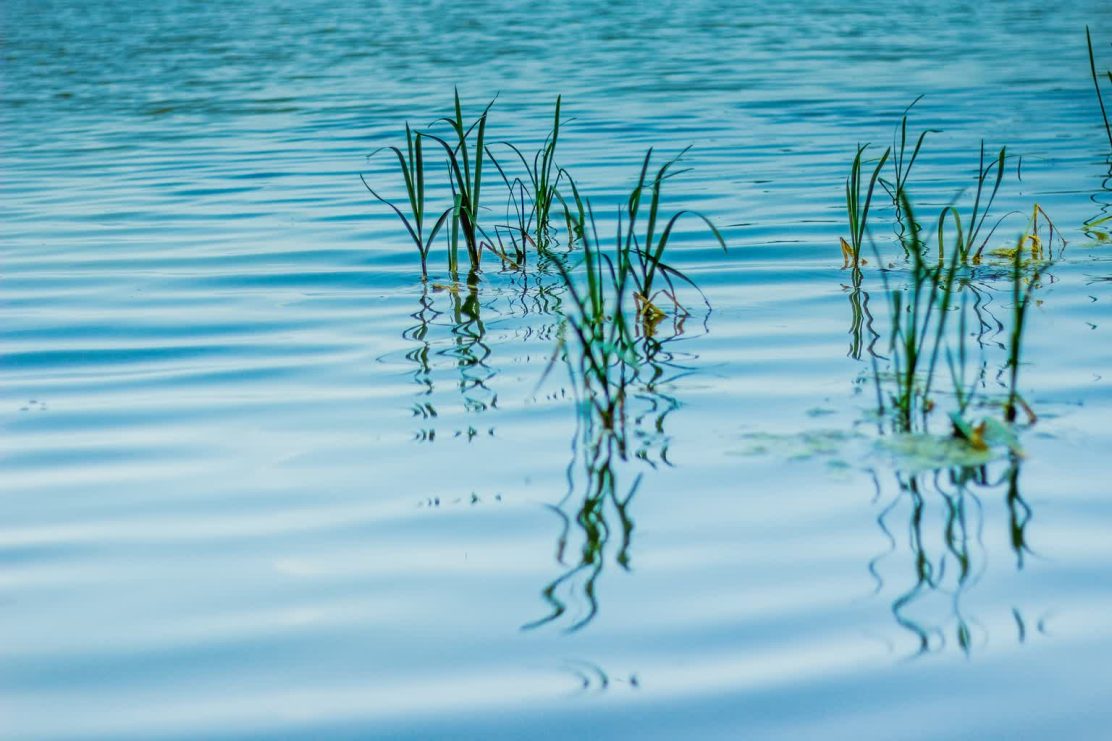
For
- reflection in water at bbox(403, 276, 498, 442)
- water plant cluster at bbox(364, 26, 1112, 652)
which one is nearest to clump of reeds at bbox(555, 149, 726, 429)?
water plant cluster at bbox(364, 26, 1112, 652)

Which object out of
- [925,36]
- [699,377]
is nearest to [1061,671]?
[699,377]

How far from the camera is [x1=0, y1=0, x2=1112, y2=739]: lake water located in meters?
1.89

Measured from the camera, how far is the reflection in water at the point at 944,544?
201cm

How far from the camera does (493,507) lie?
8.25ft

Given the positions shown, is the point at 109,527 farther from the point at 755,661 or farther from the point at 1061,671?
the point at 1061,671

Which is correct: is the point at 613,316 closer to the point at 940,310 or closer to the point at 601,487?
the point at 940,310

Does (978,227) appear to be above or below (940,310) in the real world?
above

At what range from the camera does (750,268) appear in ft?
15.4

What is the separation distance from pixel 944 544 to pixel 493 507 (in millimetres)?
800

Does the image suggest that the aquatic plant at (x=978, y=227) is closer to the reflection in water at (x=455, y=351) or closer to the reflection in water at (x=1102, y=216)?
the reflection in water at (x=1102, y=216)

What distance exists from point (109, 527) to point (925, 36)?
13.4 metres

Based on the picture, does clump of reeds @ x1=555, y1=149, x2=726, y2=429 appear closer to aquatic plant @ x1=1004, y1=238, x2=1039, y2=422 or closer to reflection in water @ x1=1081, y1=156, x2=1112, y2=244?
aquatic plant @ x1=1004, y1=238, x2=1039, y2=422

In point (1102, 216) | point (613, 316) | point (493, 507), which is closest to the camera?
point (493, 507)

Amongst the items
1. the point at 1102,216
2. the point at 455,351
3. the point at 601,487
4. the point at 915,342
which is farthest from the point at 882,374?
the point at 1102,216
